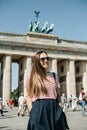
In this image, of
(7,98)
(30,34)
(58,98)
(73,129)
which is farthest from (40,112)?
(30,34)

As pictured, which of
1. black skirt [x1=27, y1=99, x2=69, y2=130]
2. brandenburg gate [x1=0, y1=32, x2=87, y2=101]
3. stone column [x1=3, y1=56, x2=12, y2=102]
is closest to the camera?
black skirt [x1=27, y1=99, x2=69, y2=130]

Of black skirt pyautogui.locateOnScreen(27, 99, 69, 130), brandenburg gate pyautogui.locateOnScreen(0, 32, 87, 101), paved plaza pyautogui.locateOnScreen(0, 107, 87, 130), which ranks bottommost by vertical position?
paved plaza pyautogui.locateOnScreen(0, 107, 87, 130)

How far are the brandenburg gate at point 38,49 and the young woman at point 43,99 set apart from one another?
40276mm

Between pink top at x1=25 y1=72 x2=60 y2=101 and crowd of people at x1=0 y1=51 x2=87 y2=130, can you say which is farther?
pink top at x1=25 y1=72 x2=60 y2=101

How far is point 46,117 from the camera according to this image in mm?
3723

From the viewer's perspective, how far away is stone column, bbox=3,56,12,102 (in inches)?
1727

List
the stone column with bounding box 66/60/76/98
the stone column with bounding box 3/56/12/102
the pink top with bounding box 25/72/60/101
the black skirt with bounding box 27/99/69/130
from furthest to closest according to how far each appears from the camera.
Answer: the stone column with bounding box 66/60/76/98 → the stone column with bounding box 3/56/12/102 → the pink top with bounding box 25/72/60/101 → the black skirt with bounding box 27/99/69/130

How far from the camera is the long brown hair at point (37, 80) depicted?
3.93 m

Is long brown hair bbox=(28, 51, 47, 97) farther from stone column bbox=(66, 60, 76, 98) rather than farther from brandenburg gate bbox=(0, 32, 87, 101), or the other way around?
stone column bbox=(66, 60, 76, 98)

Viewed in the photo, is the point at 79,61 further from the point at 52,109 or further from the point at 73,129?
the point at 52,109

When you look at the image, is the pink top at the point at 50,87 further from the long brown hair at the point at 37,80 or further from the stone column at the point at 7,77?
the stone column at the point at 7,77

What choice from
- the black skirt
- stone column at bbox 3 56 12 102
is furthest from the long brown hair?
stone column at bbox 3 56 12 102

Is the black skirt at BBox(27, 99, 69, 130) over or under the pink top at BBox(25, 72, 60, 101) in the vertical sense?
under

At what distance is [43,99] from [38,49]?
4333 centimetres
